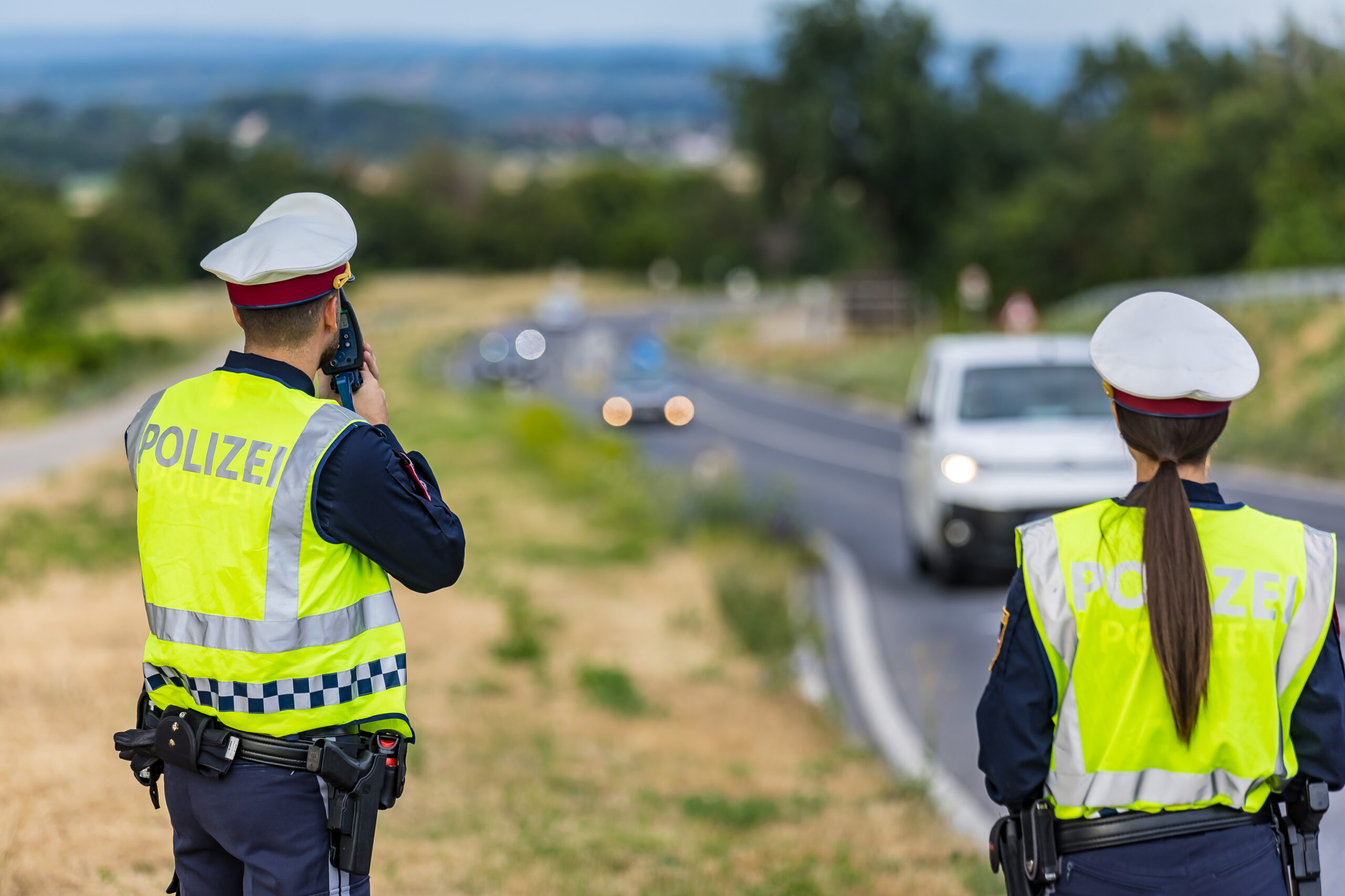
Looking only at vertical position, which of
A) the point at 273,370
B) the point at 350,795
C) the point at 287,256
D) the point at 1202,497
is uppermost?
the point at 287,256

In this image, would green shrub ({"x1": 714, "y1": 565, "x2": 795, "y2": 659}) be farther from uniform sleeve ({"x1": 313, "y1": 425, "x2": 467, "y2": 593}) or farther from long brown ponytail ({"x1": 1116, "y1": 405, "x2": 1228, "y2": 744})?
long brown ponytail ({"x1": 1116, "y1": 405, "x2": 1228, "y2": 744})

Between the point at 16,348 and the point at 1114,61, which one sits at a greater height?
the point at 1114,61

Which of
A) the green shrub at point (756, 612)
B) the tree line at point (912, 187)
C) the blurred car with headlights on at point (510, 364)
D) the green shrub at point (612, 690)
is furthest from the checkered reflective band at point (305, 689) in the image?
the blurred car with headlights on at point (510, 364)

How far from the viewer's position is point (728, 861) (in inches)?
228

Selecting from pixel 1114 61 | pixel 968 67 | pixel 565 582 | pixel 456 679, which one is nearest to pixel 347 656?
pixel 456 679

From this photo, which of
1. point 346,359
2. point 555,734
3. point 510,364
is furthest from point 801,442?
point 510,364

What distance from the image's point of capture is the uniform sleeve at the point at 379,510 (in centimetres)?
273

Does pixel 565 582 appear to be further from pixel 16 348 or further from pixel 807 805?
pixel 16 348

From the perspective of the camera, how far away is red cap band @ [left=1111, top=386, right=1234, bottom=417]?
104 inches

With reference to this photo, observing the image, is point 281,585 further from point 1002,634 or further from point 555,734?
point 555,734

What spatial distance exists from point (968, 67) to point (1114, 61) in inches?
715

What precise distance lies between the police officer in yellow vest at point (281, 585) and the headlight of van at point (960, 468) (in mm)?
8974

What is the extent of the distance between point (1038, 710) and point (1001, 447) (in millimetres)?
9029

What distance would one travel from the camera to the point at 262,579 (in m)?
2.76
